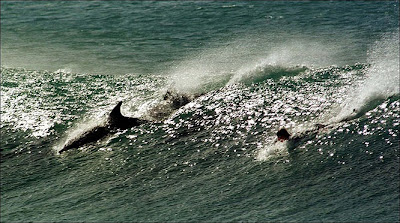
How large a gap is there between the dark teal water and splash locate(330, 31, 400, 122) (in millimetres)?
100

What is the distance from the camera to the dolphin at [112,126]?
2775 centimetres

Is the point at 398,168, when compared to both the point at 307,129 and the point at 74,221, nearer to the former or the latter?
the point at 307,129

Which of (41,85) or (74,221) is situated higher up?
(41,85)

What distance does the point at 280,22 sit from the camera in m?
42.1

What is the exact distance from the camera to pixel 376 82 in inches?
1198

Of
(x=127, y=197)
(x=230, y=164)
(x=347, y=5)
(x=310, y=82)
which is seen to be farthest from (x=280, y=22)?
(x=127, y=197)

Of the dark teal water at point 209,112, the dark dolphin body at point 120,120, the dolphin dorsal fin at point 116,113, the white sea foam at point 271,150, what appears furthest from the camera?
the dolphin dorsal fin at point 116,113

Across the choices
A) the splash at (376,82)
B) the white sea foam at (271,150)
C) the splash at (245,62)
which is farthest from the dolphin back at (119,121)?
the splash at (376,82)

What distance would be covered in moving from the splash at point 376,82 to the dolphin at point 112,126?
383 inches

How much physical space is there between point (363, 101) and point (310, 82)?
3.85 metres

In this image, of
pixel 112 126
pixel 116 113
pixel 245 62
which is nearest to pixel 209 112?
pixel 116 113

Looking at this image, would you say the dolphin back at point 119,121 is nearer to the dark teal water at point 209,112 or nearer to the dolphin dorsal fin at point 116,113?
the dolphin dorsal fin at point 116,113

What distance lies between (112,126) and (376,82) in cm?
1386

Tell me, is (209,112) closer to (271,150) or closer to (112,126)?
(112,126)
